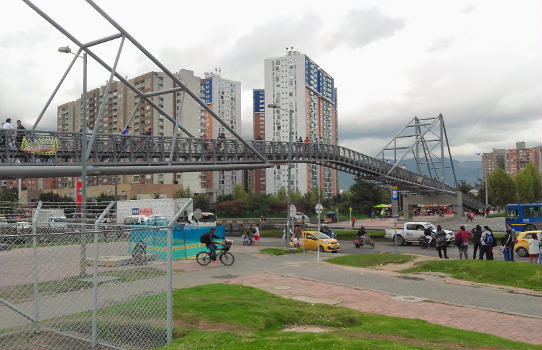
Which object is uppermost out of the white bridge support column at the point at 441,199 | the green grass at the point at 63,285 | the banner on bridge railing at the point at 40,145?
the banner on bridge railing at the point at 40,145

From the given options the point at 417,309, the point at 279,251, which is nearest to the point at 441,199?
the point at 279,251

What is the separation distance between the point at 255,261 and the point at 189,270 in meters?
3.82

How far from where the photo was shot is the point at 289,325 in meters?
9.11

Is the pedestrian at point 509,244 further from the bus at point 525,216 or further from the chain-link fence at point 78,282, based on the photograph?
the bus at point 525,216

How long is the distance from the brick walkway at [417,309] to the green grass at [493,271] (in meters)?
4.27

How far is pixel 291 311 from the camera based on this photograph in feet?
32.6

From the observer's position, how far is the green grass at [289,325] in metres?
6.79

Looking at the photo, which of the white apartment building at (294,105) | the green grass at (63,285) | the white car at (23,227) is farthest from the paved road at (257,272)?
the white apartment building at (294,105)

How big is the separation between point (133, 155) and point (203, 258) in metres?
11.4

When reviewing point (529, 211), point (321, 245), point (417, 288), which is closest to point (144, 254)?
point (417, 288)

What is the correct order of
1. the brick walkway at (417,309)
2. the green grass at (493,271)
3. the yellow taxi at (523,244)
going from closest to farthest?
the brick walkway at (417,309)
the green grass at (493,271)
the yellow taxi at (523,244)

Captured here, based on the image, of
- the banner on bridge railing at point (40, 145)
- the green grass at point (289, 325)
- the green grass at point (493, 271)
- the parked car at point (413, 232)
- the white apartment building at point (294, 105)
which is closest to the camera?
the green grass at point (289, 325)

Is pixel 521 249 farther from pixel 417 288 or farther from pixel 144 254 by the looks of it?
pixel 144 254

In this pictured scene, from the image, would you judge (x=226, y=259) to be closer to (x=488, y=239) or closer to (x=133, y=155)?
(x=488, y=239)
